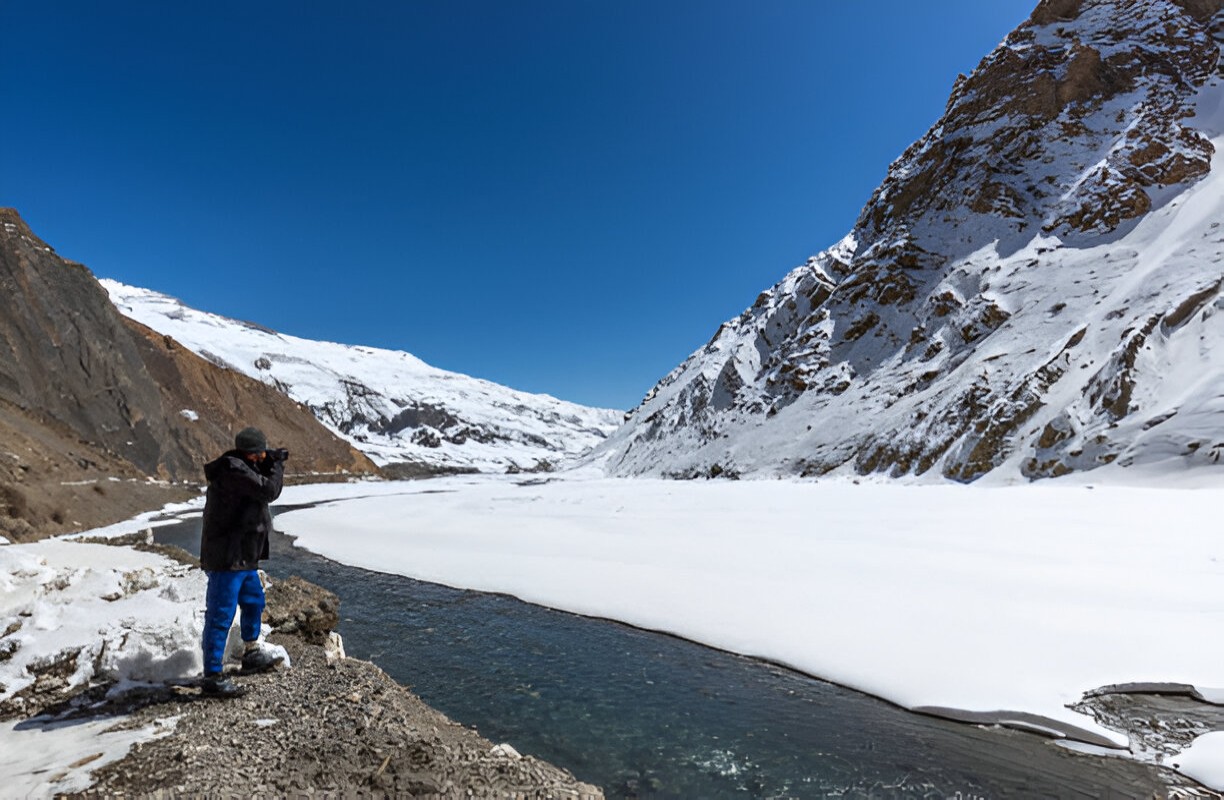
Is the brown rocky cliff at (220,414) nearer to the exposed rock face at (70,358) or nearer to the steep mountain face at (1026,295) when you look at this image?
the exposed rock face at (70,358)

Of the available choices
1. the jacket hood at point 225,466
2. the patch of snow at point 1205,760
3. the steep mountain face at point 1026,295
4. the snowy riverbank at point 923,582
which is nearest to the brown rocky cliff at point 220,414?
the snowy riverbank at point 923,582

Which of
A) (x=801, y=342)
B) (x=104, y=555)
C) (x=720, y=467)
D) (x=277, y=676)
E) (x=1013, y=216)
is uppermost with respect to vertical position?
(x=1013, y=216)

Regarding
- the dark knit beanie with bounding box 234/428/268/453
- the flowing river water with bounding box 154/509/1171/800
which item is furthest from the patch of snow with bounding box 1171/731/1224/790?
the dark knit beanie with bounding box 234/428/268/453

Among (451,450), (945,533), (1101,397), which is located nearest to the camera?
(945,533)

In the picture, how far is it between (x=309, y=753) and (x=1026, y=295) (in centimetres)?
4940

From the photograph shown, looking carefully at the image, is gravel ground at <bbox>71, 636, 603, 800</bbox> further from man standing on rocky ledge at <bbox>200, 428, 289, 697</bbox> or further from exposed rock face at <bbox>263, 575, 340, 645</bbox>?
exposed rock face at <bbox>263, 575, 340, 645</bbox>

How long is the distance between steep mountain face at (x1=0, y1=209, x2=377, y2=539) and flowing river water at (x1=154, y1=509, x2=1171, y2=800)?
16.3 meters

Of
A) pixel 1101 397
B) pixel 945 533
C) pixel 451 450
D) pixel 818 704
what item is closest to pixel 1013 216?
pixel 1101 397

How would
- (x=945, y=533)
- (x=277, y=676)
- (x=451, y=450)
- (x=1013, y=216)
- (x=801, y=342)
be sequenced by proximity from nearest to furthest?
(x=277, y=676) → (x=945, y=533) → (x=1013, y=216) → (x=801, y=342) → (x=451, y=450)

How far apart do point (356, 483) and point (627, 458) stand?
34.1 meters

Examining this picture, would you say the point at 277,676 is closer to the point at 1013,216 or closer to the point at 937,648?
the point at 937,648

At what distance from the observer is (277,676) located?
575 centimetres

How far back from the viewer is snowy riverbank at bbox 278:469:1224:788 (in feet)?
23.9

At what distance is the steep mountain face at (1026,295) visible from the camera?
27.1 metres
